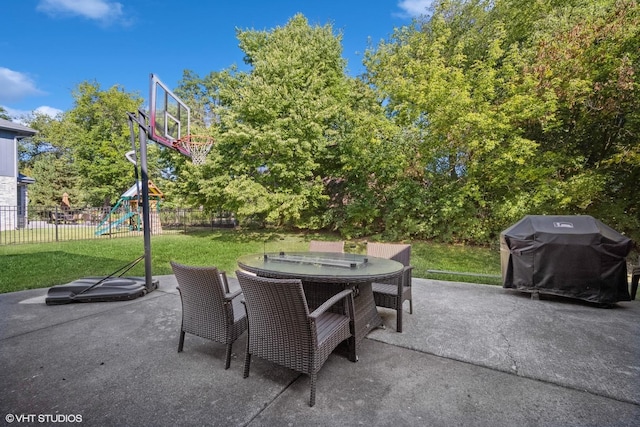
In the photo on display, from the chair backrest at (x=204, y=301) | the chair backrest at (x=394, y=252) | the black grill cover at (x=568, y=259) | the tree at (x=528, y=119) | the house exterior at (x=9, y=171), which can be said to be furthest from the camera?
the house exterior at (x=9, y=171)

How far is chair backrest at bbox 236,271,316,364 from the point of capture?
1.84 m

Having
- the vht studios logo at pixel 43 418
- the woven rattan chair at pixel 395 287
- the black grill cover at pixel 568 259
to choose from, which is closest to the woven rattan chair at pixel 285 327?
the vht studios logo at pixel 43 418

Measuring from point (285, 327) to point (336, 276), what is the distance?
0.63 m

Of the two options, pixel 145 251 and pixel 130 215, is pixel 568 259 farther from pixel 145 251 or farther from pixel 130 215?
pixel 130 215

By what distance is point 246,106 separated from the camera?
991 cm

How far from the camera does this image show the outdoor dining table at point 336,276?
2434mm

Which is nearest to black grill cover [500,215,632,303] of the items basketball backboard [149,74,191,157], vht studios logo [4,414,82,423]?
vht studios logo [4,414,82,423]

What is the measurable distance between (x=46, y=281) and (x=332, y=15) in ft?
45.1

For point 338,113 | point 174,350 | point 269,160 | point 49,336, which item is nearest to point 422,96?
point 338,113

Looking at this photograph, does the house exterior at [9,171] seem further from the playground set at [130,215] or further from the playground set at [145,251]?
the playground set at [145,251]

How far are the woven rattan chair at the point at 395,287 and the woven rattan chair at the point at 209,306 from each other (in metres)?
1.51

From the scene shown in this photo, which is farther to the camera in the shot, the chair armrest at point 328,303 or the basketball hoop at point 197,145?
the basketball hoop at point 197,145

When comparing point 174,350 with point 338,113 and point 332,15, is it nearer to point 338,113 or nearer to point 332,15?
point 338,113

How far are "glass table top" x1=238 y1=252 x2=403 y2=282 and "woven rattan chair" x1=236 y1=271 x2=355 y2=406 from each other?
0.36 m
